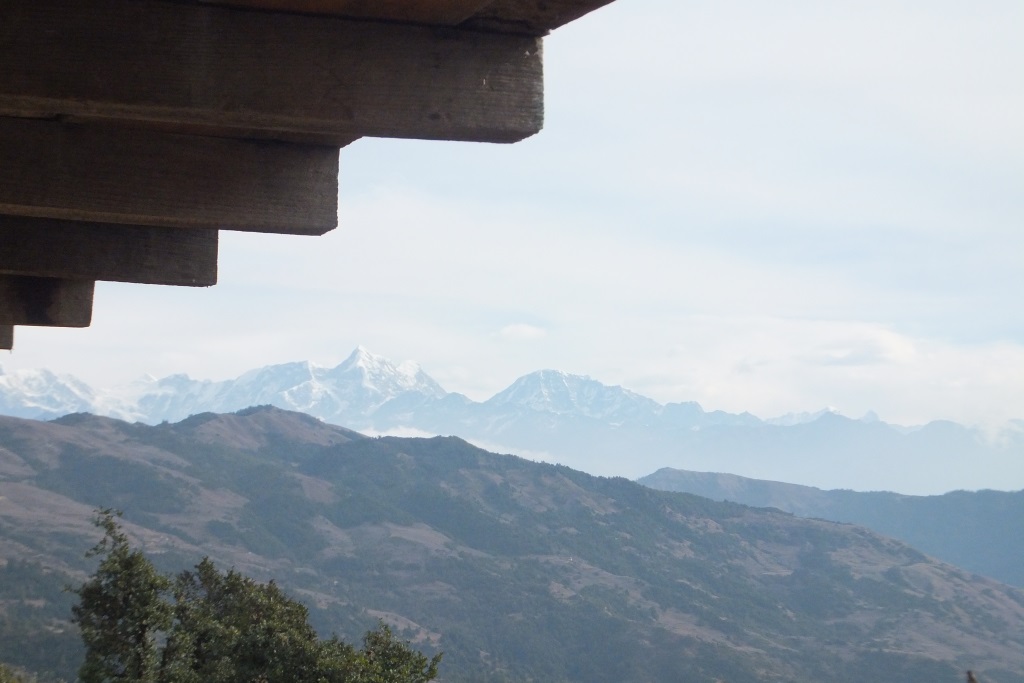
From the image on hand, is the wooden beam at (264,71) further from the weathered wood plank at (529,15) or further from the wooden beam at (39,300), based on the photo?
the wooden beam at (39,300)

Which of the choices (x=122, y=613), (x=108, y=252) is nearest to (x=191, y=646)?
(x=122, y=613)

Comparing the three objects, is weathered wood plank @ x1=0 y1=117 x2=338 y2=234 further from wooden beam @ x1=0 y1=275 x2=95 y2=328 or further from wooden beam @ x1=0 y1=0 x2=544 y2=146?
wooden beam @ x1=0 y1=275 x2=95 y2=328

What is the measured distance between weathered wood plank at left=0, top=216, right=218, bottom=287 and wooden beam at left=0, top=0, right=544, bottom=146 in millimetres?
1792

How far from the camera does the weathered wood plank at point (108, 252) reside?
4.26m

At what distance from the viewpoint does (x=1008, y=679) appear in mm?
165375

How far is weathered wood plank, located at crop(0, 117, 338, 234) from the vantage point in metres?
3.12

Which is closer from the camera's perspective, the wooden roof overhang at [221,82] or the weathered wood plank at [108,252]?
the wooden roof overhang at [221,82]

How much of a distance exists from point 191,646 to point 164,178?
19.8 meters

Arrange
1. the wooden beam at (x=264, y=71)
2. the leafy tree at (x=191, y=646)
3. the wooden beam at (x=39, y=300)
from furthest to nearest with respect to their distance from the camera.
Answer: the leafy tree at (x=191, y=646)
the wooden beam at (x=39, y=300)
the wooden beam at (x=264, y=71)

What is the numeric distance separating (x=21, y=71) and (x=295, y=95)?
629 mm

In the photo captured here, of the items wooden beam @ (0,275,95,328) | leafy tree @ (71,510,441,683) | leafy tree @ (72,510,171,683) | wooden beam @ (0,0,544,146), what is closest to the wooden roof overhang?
wooden beam @ (0,0,544,146)

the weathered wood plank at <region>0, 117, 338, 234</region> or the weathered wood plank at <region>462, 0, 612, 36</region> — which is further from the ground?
the weathered wood plank at <region>462, 0, 612, 36</region>

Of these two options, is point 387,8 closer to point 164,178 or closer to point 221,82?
point 221,82

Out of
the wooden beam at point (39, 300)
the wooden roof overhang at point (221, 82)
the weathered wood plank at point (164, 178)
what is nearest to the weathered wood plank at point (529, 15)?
the wooden roof overhang at point (221, 82)
